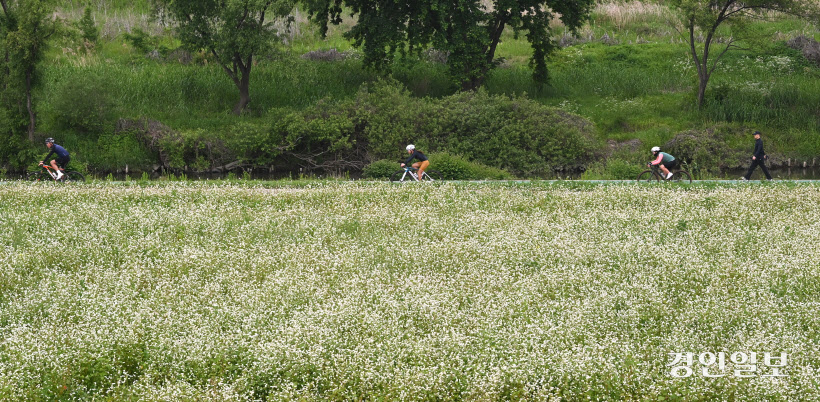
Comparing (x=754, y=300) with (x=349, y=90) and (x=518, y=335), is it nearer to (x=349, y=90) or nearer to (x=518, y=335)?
(x=518, y=335)

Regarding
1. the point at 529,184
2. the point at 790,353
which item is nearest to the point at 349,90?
the point at 529,184

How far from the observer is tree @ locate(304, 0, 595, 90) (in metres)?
43.8

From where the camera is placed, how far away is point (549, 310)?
35.5 ft

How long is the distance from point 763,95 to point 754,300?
3875 cm

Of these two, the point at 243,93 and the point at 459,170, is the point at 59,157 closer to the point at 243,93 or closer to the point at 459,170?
the point at 459,170

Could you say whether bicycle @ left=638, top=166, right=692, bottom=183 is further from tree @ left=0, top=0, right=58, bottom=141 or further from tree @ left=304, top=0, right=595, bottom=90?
tree @ left=0, top=0, right=58, bottom=141

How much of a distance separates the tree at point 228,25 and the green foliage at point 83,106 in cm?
508

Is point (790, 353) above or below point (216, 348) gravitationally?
above

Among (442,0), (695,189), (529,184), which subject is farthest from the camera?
(442,0)

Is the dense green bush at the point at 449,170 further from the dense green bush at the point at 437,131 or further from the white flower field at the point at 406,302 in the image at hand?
the white flower field at the point at 406,302

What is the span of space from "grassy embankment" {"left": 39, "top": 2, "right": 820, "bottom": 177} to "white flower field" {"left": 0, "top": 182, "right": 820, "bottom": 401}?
23.8 meters

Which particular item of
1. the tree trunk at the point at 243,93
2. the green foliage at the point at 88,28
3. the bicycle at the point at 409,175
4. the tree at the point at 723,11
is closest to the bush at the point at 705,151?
the tree at the point at 723,11

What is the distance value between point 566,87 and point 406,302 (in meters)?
40.1

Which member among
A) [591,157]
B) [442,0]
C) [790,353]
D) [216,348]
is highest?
[442,0]
